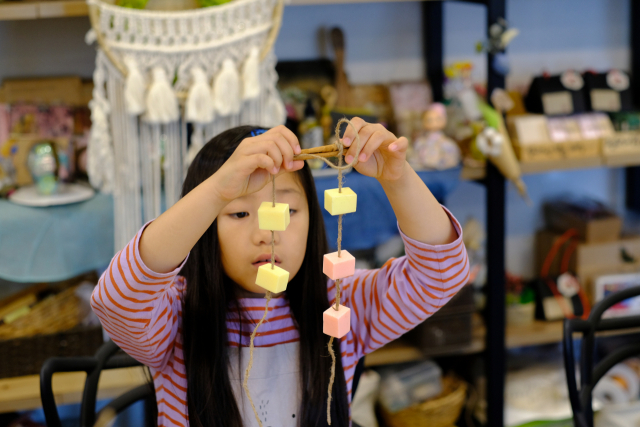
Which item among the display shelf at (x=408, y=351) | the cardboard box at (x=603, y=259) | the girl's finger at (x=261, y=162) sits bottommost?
the display shelf at (x=408, y=351)

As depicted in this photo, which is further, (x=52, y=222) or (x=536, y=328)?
(x=536, y=328)

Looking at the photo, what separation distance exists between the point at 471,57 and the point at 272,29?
0.79 meters

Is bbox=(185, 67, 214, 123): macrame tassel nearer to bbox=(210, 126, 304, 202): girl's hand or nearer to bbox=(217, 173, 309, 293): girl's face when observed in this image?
bbox=(217, 173, 309, 293): girl's face

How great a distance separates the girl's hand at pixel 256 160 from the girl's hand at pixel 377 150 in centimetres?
6

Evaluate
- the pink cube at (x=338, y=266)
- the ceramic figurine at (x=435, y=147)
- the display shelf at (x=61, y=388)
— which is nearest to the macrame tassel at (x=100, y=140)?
the display shelf at (x=61, y=388)

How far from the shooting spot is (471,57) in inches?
71.6

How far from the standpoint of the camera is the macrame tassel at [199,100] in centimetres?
125

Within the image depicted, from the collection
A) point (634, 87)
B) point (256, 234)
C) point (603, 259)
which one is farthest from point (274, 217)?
point (634, 87)

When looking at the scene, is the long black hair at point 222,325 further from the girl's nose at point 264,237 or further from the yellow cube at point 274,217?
the yellow cube at point 274,217

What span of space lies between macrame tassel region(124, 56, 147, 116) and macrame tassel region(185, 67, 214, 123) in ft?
0.33

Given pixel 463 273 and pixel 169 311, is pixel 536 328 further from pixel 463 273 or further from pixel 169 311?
pixel 169 311

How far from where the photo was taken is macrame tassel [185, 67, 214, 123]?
1.25 m

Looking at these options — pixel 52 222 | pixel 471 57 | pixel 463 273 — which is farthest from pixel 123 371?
pixel 471 57

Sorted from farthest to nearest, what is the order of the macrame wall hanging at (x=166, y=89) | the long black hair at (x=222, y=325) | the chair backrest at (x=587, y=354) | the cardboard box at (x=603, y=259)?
the cardboard box at (x=603, y=259), the macrame wall hanging at (x=166, y=89), the chair backrest at (x=587, y=354), the long black hair at (x=222, y=325)
